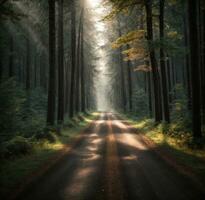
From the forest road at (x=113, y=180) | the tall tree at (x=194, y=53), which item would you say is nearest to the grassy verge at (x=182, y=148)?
the forest road at (x=113, y=180)

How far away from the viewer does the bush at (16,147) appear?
424 inches

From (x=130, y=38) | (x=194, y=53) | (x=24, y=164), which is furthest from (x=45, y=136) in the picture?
(x=194, y=53)

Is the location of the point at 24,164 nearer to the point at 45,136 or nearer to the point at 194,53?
the point at 45,136

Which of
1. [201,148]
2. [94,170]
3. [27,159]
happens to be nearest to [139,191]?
[94,170]

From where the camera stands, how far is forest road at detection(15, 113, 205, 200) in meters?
6.33

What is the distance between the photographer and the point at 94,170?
29.0 feet

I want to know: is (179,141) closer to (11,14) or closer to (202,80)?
(202,80)

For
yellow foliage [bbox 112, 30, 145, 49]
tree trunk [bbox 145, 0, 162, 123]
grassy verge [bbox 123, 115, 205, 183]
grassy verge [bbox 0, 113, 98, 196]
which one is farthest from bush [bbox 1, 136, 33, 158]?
tree trunk [bbox 145, 0, 162, 123]

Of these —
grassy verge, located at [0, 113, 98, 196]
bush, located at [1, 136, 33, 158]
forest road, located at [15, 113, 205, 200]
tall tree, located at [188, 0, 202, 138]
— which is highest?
tall tree, located at [188, 0, 202, 138]

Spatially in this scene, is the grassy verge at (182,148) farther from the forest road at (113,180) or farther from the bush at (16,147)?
the bush at (16,147)

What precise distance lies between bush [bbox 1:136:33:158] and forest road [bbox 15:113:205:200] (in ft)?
6.50

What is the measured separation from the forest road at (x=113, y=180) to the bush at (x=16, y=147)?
1982 mm

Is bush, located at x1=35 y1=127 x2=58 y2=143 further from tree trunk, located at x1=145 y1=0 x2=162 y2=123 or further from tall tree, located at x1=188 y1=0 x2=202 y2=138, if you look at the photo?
tree trunk, located at x1=145 y1=0 x2=162 y2=123

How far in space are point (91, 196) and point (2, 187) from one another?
8.54 feet
